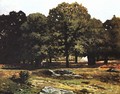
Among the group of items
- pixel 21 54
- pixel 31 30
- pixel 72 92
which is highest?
pixel 31 30

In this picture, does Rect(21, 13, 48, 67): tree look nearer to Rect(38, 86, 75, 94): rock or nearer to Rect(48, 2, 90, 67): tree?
Rect(48, 2, 90, 67): tree

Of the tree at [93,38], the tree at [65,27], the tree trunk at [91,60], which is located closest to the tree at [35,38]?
the tree at [65,27]

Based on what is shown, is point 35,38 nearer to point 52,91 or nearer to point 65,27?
point 65,27

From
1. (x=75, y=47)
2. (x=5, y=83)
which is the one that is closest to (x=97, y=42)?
(x=75, y=47)

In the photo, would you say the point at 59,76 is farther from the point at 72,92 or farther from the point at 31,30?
the point at 31,30

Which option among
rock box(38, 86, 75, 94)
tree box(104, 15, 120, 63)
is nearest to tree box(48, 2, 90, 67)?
tree box(104, 15, 120, 63)

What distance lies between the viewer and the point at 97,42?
65625mm

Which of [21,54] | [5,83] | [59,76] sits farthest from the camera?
[21,54]

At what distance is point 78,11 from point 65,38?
791 centimetres

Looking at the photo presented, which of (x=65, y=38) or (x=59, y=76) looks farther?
(x=65, y=38)

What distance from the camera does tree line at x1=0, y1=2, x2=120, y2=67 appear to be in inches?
2484

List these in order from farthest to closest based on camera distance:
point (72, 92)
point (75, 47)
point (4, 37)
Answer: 1. point (4, 37)
2. point (75, 47)
3. point (72, 92)

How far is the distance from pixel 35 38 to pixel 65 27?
6.26m

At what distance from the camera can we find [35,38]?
6500cm
